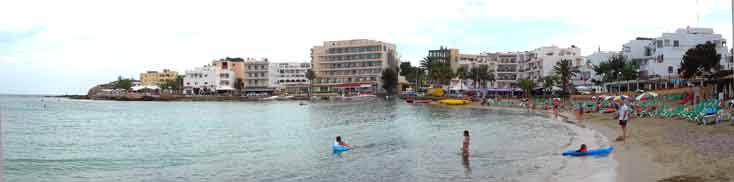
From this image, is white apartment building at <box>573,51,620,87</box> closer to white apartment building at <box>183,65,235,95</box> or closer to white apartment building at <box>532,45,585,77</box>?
white apartment building at <box>532,45,585,77</box>

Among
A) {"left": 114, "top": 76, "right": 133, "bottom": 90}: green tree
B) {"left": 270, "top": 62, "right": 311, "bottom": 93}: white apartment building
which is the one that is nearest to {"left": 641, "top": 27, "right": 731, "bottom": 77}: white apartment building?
{"left": 270, "top": 62, "right": 311, "bottom": 93}: white apartment building

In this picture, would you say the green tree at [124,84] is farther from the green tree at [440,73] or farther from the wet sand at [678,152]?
the wet sand at [678,152]

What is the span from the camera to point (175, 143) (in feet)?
100

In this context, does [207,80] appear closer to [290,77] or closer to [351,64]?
[290,77]

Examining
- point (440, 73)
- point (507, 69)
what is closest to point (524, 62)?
point (507, 69)

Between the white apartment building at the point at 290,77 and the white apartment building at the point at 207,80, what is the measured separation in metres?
10.9

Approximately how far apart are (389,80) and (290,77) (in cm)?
3042

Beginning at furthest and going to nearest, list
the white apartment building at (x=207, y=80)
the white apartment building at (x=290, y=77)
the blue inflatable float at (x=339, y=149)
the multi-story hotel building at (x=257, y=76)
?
1. the white apartment building at (x=290, y=77)
2. the multi-story hotel building at (x=257, y=76)
3. the white apartment building at (x=207, y=80)
4. the blue inflatable float at (x=339, y=149)

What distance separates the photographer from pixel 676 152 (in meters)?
17.4

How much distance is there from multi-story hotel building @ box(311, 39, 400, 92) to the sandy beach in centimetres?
9859

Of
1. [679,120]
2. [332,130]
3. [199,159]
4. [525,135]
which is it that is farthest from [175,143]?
[679,120]

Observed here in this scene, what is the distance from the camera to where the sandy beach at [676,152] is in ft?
43.7

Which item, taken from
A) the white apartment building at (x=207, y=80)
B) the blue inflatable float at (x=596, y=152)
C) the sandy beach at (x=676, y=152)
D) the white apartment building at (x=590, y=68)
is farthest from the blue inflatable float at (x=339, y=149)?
the white apartment building at (x=207, y=80)

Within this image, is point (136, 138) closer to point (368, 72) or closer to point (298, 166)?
point (298, 166)
